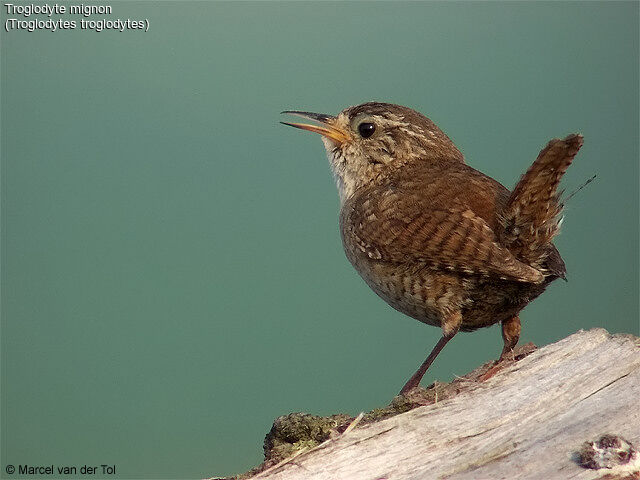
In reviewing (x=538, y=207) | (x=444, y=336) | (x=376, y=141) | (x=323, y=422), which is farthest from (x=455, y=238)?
(x=376, y=141)

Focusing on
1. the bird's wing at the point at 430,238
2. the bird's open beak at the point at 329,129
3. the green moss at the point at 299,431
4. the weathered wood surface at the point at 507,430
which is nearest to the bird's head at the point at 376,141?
the bird's open beak at the point at 329,129

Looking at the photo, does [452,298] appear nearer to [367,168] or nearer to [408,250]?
[408,250]

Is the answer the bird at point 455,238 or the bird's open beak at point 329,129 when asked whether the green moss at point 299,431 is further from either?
the bird's open beak at point 329,129

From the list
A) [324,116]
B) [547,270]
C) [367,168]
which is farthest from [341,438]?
[324,116]

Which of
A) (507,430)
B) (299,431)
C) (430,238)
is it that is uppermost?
(430,238)

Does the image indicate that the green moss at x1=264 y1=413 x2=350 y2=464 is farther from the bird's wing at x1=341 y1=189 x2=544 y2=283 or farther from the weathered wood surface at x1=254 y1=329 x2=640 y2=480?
the bird's wing at x1=341 y1=189 x2=544 y2=283

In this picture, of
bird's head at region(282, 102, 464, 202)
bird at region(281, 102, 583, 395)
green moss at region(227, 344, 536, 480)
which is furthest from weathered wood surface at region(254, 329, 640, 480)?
bird's head at region(282, 102, 464, 202)

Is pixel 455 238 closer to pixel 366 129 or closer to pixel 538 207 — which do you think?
pixel 538 207
